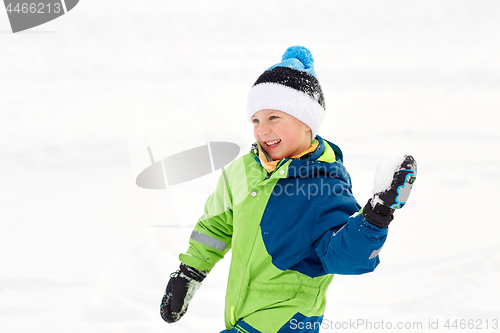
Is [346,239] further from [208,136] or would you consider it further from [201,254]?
[208,136]

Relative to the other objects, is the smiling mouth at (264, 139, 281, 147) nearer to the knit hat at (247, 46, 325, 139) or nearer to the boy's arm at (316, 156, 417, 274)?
the knit hat at (247, 46, 325, 139)

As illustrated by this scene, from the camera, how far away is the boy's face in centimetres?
133

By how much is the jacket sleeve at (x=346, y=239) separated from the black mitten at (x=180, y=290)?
0.53 m

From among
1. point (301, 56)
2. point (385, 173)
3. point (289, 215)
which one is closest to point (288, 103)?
point (301, 56)

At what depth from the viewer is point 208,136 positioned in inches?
92.4

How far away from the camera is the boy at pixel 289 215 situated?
46.0 inches

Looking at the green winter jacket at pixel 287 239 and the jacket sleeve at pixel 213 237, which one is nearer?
the green winter jacket at pixel 287 239

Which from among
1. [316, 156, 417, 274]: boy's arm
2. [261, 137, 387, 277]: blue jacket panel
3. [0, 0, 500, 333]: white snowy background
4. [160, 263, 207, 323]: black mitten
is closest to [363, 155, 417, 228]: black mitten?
[316, 156, 417, 274]: boy's arm

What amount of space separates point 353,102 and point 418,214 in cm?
188

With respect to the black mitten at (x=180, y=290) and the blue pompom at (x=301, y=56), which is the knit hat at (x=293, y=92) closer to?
the blue pompom at (x=301, y=56)

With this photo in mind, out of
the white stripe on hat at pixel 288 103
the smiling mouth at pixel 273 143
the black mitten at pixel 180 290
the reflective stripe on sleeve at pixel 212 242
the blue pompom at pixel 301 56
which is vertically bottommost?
the black mitten at pixel 180 290

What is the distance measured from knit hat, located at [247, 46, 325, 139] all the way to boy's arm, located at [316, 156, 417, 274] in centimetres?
34

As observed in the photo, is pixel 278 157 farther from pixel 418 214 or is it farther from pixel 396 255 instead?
pixel 418 214

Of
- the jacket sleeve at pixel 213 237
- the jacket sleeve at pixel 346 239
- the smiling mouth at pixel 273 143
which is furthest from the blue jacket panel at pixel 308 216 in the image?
the jacket sleeve at pixel 213 237
